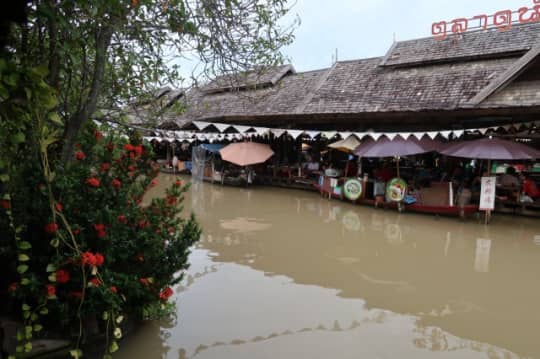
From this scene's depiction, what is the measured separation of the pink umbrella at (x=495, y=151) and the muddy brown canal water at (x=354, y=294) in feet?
5.59

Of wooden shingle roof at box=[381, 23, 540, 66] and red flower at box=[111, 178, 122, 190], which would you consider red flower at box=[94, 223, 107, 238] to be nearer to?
red flower at box=[111, 178, 122, 190]

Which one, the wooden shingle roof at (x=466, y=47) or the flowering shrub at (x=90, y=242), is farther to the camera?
the wooden shingle roof at (x=466, y=47)

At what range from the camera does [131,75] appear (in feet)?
14.3

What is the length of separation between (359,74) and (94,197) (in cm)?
1259

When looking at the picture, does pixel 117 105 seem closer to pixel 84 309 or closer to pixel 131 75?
pixel 131 75

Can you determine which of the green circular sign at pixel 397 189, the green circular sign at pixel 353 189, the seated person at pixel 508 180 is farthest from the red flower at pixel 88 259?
the seated person at pixel 508 180

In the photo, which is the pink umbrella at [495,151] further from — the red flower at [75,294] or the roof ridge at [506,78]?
the red flower at [75,294]

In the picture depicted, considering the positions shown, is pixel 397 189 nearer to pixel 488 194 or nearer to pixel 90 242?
pixel 488 194

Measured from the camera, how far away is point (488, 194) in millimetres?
9141

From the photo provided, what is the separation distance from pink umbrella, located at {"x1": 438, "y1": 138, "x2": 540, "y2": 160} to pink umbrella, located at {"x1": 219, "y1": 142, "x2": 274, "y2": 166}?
272 inches

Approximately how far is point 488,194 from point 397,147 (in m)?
2.46

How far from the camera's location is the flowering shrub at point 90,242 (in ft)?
9.11

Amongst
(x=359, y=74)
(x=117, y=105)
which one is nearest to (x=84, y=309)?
(x=117, y=105)

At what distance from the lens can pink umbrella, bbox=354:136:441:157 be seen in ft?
33.0
